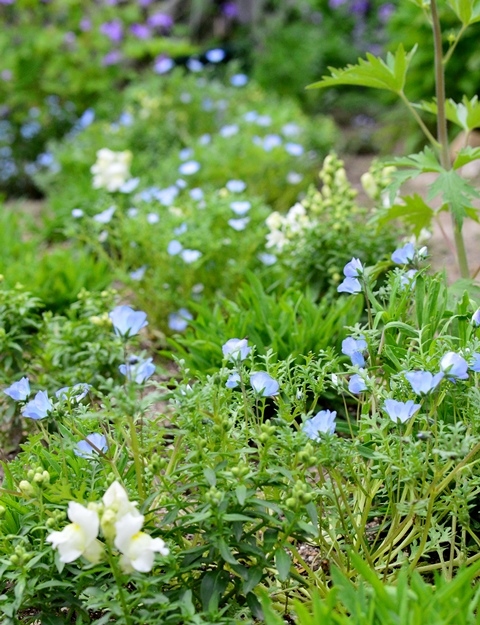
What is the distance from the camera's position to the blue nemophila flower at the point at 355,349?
1724 mm

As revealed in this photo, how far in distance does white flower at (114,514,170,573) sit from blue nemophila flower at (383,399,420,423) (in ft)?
1.68

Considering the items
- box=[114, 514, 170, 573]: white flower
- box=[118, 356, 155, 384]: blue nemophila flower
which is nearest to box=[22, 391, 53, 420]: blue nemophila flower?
box=[118, 356, 155, 384]: blue nemophila flower

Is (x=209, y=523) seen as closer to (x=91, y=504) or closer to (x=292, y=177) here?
(x=91, y=504)

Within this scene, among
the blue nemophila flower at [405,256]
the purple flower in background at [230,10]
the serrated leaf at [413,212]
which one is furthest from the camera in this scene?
the purple flower in background at [230,10]

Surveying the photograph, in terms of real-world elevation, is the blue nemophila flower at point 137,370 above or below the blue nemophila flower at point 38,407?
above

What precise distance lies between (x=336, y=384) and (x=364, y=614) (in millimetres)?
498

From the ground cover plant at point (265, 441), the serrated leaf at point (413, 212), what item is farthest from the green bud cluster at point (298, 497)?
the serrated leaf at point (413, 212)

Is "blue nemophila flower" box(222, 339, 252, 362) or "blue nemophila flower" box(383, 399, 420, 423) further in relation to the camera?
"blue nemophila flower" box(222, 339, 252, 362)

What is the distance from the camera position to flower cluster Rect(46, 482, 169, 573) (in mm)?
1390

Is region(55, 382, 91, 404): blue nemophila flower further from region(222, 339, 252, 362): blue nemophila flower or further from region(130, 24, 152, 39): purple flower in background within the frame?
region(130, 24, 152, 39): purple flower in background

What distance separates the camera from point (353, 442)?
1.67 metres

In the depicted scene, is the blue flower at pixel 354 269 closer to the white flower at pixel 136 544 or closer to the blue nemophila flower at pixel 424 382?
the blue nemophila flower at pixel 424 382

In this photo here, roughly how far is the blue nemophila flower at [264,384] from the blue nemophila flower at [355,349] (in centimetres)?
19

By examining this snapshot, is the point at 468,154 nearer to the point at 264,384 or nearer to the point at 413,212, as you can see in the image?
the point at 413,212
